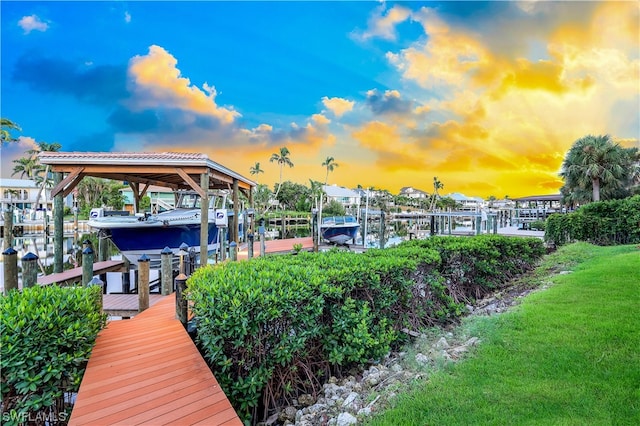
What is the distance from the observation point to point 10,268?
4.31 metres

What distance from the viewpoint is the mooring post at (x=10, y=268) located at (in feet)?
13.8

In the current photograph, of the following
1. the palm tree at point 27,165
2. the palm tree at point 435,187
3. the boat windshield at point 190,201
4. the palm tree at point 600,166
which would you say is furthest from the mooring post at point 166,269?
the palm tree at point 435,187

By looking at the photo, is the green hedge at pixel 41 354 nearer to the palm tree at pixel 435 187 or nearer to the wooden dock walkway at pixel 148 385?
the wooden dock walkway at pixel 148 385

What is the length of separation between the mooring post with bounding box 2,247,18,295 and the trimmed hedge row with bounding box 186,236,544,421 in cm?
262

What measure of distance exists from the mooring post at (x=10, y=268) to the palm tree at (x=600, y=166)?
31853 mm

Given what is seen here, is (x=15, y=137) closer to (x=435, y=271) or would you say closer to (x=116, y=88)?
(x=116, y=88)

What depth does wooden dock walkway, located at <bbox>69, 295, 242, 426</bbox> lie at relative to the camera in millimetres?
2432

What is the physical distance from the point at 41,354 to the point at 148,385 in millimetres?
914

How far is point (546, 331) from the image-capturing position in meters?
4.02

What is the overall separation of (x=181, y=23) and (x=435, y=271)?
9.72 m

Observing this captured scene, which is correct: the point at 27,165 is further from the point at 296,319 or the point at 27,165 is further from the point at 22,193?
the point at 296,319

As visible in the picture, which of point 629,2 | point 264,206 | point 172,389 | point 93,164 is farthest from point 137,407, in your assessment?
point 264,206

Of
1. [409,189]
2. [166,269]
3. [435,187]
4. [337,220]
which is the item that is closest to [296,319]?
[166,269]

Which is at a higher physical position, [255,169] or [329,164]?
[329,164]
